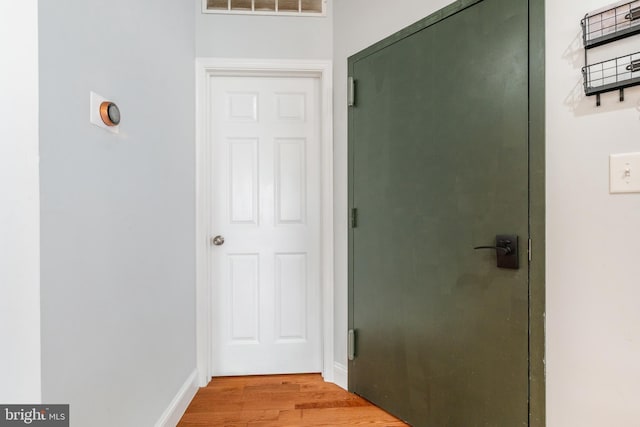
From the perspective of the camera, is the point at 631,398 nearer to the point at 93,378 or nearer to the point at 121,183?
the point at 93,378

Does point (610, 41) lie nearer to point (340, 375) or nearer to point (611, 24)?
point (611, 24)

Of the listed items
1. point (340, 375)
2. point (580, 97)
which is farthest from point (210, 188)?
point (580, 97)

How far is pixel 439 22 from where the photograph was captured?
4.69ft

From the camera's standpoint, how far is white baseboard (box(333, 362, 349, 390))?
1896 mm

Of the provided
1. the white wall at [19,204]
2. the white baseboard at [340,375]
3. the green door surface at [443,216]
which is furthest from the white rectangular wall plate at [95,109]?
the white baseboard at [340,375]

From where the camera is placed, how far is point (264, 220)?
2.07 metres

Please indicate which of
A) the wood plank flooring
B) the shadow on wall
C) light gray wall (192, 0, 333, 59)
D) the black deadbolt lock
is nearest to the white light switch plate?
the shadow on wall

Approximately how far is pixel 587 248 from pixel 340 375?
149cm

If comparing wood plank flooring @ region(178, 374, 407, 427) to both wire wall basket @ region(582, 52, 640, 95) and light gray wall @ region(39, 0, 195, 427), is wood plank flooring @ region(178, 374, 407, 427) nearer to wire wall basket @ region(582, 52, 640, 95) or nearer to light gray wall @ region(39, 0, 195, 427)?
light gray wall @ region(39, 0, 195, 427)

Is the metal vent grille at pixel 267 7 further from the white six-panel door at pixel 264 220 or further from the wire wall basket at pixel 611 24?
the wire wall basket at pixel 611 24

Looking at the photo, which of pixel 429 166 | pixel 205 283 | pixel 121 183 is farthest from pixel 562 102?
pixel 205 283

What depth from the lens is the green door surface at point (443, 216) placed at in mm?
1229

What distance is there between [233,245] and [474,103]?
1.60m

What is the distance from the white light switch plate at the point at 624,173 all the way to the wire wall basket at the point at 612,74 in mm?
226
